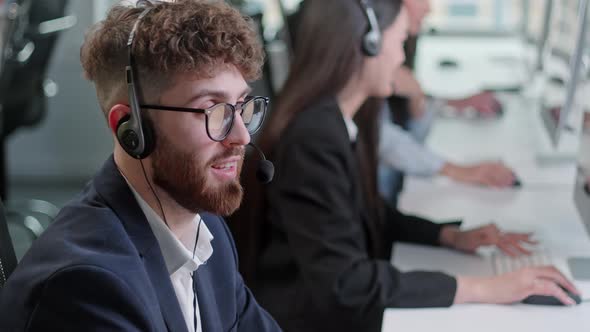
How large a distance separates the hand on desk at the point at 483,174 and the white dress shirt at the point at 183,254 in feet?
3.96

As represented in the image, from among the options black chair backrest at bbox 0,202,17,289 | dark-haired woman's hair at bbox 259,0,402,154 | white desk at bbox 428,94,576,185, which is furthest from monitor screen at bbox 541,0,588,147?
black chair backrest at bbox 0,202,17,289

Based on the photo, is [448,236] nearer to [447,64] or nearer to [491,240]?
[491,240]

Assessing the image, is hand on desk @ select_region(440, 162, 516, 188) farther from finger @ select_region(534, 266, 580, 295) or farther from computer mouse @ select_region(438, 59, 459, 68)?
computer mouse @ select_region(438, 59, 459, 68)

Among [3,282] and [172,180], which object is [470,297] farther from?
[3,282]

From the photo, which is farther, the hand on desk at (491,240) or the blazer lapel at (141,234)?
the hand on desk at (491,240)

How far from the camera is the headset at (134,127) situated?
100cm

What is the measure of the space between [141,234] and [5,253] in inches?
8.4

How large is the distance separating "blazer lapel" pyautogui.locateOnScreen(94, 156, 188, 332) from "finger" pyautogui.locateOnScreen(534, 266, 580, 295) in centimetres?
71

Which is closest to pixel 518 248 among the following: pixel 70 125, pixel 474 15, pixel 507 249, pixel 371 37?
pixel 507 249

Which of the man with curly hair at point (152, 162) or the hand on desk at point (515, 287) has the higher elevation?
the man with curly hair at point (152, 162)

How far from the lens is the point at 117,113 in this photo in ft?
3.40

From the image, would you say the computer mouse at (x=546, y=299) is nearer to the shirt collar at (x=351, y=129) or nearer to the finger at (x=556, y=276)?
the finger at (x=556, y=276)

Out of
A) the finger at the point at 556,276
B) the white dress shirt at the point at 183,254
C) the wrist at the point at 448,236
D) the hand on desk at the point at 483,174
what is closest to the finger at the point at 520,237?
the wrist at the point at 448,236

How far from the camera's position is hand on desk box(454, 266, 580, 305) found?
1.45 metres
